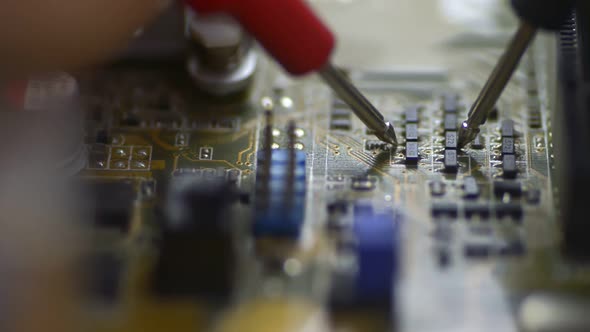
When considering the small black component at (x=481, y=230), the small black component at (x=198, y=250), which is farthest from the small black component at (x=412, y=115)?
→ the small black component at (x=198, y=250)

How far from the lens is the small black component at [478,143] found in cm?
109

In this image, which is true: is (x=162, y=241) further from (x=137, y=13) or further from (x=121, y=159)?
(x=137, y=13)

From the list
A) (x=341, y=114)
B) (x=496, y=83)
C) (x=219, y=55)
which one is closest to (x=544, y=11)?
(x=496, y=83)

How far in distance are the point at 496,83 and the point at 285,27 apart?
1.01 ft

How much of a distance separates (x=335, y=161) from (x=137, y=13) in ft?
1.11

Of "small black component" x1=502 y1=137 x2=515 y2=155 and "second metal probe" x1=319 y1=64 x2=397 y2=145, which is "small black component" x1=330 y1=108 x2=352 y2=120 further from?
"small black component" x1=502 y1=137 x2=515 y2=155

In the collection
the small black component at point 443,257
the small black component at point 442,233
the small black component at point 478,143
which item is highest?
the small black component at point 478,143

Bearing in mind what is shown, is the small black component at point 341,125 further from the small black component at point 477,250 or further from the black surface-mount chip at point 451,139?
the small black component at point 477,250

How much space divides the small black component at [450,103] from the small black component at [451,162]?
9cm

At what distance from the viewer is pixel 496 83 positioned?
3.42ft

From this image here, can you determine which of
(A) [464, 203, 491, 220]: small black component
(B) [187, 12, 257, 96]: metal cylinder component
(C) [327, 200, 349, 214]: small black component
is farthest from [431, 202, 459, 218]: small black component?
(B) [187, 12, 257, 96]: metal cylinder component

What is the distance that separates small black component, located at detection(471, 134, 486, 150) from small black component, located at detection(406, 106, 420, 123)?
0.09 meters

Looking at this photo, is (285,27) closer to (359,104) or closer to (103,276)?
(359,104)

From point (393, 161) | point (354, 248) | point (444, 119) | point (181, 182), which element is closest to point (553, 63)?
point (444, 119)
